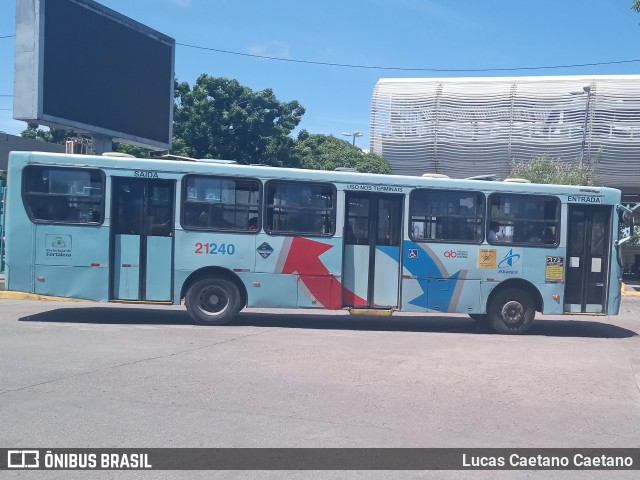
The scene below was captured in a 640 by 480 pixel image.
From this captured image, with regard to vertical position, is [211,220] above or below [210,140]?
below

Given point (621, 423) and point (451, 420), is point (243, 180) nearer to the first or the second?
point (451, 420)

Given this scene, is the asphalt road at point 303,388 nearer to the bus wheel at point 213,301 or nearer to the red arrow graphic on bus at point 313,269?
the bus wheel at point 213,301

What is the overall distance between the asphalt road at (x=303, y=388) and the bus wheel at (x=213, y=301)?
17.5 inches

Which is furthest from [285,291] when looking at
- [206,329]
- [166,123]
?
[166,123]

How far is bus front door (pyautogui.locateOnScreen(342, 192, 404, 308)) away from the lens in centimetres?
1319

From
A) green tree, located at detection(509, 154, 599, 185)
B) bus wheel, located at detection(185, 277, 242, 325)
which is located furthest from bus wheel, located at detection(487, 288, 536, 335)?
green tree, located at detection(509, 154, 599, 185)

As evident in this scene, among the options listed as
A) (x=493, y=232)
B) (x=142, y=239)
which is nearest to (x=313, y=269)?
(x=142, y=239)

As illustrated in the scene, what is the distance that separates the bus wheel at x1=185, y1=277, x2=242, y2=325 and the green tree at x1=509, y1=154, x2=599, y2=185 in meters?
16.5

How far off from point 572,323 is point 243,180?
28.7 ft

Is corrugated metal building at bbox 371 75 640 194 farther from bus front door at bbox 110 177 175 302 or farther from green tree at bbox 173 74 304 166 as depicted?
bus front door at bbox 110 177 175 302

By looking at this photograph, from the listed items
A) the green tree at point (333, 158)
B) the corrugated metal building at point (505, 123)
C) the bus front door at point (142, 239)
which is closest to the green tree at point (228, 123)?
the green tree at point (333, 158)

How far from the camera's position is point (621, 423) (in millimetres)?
7156

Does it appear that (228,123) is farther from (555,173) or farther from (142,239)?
(142,239)

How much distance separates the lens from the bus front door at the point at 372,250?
13188mm
